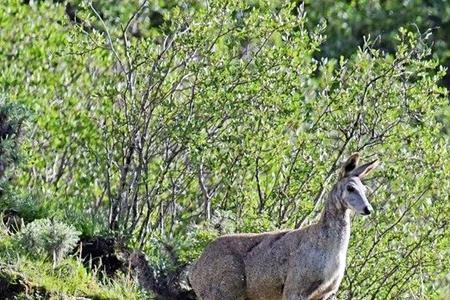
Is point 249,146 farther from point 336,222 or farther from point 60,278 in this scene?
point 336,222

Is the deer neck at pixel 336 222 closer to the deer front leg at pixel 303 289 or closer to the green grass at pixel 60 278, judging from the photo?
the deer front leg at pixel 303 289

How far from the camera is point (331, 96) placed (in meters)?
21.2

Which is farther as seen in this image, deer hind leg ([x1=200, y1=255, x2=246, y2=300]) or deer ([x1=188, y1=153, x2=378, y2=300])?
deer hind leg ([x1=200, y1=255, x2=246, y2=300])

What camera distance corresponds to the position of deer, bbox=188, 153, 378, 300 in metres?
16.1

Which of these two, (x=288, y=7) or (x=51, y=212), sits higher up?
(x=288, y=7)

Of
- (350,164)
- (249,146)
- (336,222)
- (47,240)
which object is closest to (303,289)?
(336,222)

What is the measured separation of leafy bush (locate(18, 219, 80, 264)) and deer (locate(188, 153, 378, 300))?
2.02 meters

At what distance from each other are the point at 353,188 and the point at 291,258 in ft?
3.28

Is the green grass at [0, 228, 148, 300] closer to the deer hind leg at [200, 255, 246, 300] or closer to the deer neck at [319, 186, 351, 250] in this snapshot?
the deer hind leg at [200, 255, 246, 300]

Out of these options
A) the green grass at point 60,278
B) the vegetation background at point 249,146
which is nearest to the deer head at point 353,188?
the green grass at point 60,278

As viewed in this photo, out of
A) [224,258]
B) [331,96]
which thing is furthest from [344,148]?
[224,258]

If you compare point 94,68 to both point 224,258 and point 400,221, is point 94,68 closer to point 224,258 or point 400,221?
point 400,221

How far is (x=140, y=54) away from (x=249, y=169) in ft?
6.53

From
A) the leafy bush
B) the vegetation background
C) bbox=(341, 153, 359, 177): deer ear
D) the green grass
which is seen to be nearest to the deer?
bbox=(341, 153, 359, 177): deer ear
